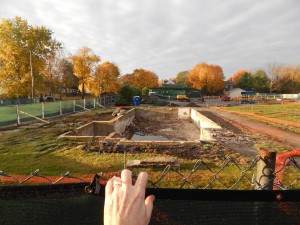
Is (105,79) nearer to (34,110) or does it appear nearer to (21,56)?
(21,56)

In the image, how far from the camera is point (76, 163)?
23.5 ft

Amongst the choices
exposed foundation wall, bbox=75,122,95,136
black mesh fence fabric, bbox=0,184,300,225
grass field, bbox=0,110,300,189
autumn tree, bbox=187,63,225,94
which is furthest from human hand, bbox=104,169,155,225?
autumn tree, bbox=187,63,225,94

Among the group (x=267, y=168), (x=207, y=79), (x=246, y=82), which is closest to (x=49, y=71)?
(x=267, y=168)

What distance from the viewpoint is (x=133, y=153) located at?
8375 millimetres

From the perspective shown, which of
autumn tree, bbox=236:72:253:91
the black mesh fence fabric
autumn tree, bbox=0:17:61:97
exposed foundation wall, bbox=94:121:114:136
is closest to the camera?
the black mesh fence fabric

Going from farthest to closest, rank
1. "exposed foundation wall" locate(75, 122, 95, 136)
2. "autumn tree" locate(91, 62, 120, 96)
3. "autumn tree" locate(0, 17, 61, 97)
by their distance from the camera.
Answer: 1. "autumn tree" locate(91, 62, 120, 96)
2. "autumn tree" locate(0, 17, 61, 97)
3. "exposed foundation wall" locate(75, 122, 95, 136)

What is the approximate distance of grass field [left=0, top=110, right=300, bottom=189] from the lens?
5707 millimetres

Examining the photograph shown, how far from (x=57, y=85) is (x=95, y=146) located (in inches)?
1406

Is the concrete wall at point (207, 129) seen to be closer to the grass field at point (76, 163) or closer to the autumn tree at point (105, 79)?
the grass field at point (76, 163)

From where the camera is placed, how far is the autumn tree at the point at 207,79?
68000 mm

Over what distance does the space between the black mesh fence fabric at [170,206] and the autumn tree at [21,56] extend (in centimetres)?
3044

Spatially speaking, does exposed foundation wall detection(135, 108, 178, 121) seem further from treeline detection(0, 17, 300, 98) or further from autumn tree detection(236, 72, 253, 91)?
autumn tree detection(236, 72, 253, 91)

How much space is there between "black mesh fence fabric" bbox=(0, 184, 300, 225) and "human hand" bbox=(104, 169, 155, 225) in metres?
0.45

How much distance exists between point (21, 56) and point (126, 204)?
33.3 meters
